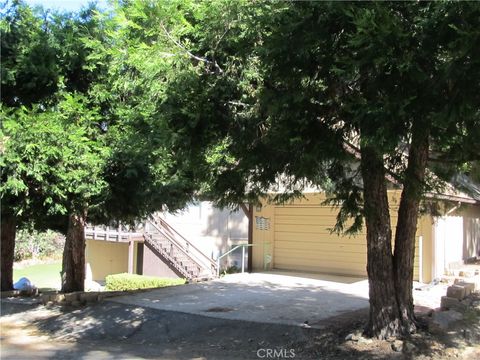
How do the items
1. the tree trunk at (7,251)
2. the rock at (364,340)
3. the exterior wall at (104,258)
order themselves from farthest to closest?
the exterior wall at (104,258) < the tree trunk at (7,251) < the rock at (364,340)

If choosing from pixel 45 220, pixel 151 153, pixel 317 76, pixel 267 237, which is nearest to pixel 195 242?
pixel 267 237

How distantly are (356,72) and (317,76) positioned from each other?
52cm

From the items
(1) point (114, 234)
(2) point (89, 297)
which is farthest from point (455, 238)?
(1) point (114, 234)

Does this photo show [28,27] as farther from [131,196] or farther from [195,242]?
[195,242]

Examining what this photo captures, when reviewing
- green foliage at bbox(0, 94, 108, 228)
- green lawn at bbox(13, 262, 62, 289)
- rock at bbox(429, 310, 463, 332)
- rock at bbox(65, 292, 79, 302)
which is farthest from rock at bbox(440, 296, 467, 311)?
green lawn at bbox(13, 262, 62, 289)

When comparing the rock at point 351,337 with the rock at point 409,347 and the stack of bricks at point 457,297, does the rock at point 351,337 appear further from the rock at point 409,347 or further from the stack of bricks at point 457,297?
the stack of bricks at point 457,297

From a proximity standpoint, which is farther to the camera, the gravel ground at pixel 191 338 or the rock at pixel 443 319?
the rock at pixel 443 319

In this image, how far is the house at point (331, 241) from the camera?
1498 cm

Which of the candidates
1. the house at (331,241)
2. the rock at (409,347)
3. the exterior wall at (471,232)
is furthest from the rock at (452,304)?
the exterior wall at (471,232)

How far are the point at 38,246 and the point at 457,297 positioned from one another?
34.2m

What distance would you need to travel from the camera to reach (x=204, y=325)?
10.1 metres

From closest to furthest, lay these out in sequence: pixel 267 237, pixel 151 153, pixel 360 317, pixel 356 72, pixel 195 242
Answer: pixel 356 72 → pixel 360 317 → pixel 151 153 → pixel 267 237 → pixel 195 242

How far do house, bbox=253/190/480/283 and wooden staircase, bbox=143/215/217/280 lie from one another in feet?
16.1

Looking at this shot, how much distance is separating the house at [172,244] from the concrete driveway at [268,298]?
6.82m
